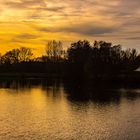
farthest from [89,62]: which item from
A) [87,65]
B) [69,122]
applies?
[69,122]

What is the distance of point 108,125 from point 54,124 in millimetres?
4108

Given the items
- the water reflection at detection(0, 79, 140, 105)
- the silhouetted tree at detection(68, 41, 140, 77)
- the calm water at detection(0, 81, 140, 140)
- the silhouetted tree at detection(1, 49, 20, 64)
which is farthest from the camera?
the silhouetted tree at detection(1, 49, 20, 64)

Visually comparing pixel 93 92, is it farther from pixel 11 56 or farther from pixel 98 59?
pixel 11 56

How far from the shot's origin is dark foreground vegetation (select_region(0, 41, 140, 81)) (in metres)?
107

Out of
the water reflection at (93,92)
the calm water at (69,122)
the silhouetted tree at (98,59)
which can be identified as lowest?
the water reflection at (93,92)

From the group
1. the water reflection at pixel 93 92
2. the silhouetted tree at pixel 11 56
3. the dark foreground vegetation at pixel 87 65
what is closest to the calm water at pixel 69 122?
the water reflection at pixel 93 92

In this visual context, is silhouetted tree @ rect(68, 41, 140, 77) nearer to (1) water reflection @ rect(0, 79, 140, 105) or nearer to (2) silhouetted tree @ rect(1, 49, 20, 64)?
(1) water reflection @ rect(0, 79, 140, 105)

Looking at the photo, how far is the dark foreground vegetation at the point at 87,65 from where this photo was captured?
10700 cm

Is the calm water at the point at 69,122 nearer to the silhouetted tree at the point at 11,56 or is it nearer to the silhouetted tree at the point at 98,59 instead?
the silhouetted tree at the point at 98,59

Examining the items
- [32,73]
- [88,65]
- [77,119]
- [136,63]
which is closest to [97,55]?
[88,65]

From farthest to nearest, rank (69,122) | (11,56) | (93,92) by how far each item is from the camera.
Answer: (11,56)
(93,92)
(69,122)

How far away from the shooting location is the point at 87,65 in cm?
10644

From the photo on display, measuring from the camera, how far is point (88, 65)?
106 meters

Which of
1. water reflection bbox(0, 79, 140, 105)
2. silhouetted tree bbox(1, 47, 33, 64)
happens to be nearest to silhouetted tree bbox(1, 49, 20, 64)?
silhouetted tree bbox(1, 47, 33, 64)
